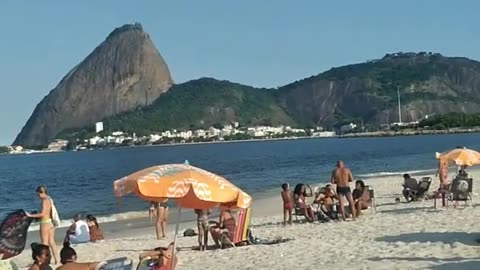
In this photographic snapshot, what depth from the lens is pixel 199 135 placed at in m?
199

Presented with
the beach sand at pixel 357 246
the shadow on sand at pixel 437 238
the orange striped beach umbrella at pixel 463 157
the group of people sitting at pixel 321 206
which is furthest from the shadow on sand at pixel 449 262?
the orange striped beach umbrella at pixel 463 157

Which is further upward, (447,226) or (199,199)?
(199,199)

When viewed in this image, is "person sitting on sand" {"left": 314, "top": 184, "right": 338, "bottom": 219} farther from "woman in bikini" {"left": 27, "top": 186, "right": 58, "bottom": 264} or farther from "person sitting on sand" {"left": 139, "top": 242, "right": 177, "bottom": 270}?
"person sitting on sand" {"left": 139, "top": 242, "right": 177, "bottom": 270}

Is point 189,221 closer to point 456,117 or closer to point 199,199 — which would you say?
point 199,199

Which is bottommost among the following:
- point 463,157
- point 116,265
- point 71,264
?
point 116,265

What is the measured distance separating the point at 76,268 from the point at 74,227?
26.3 feet

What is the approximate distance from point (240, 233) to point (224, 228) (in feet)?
0.98

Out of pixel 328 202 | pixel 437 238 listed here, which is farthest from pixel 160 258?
pixel 328 202

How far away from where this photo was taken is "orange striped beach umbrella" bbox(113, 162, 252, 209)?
31.7 ft

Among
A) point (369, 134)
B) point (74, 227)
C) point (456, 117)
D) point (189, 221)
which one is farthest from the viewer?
point (369, 134)

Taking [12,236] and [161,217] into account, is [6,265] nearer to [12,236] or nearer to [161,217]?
Answer: [12,236]

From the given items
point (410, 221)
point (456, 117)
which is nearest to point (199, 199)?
point (410, 221)

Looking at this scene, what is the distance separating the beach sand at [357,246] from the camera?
984cm

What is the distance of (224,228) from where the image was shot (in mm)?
12648
